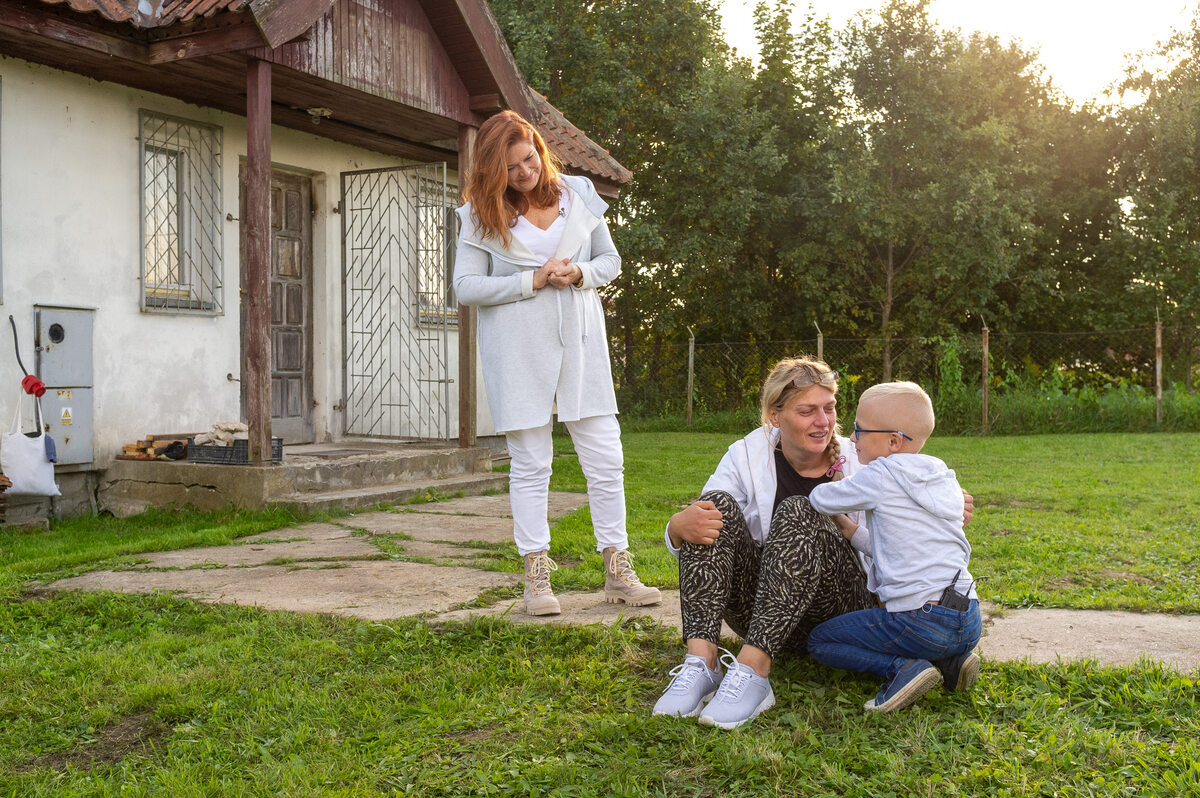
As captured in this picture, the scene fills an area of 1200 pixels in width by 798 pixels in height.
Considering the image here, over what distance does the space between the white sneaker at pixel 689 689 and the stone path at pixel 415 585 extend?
2.25 ft

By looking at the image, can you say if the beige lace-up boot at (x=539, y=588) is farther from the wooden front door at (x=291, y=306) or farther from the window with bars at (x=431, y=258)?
the window with bars at (x=431, y=258)

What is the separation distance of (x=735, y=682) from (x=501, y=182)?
6.37ft

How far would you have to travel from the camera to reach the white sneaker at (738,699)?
8.71ft

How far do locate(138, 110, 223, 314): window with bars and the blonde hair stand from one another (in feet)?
18.7

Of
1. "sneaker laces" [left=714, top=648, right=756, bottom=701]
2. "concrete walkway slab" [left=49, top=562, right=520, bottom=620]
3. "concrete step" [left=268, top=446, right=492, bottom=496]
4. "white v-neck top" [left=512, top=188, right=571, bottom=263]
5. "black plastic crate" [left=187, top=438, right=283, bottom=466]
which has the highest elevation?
"white v-neck top" [left=512, top=188, right=571, bottom=263]

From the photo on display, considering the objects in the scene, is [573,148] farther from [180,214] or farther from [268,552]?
[268,552]

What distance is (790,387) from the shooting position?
3.04m

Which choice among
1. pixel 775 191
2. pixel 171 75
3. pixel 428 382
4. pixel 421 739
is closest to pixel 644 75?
pixel 775 191

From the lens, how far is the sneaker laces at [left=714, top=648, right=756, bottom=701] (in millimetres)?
2695

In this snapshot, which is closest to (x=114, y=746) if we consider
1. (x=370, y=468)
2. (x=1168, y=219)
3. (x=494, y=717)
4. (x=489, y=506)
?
(x=494, y=717)

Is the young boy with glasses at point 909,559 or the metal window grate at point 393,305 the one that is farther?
the metal window grate at point 393,305

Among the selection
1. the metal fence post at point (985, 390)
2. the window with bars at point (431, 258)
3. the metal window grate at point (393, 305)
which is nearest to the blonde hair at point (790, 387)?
the metal window grate at point (393, 305)

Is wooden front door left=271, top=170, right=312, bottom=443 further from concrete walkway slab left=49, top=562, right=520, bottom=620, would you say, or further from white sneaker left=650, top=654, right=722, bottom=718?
white sneaker left=650, top=654, right=722, bottom=718

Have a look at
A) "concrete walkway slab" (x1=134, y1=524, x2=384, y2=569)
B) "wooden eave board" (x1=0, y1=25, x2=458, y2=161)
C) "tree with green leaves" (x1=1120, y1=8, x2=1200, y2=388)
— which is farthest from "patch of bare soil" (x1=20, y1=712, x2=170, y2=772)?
"tree with green leaves" (x1=1120, y1=8, x2=1200, y2=388)
